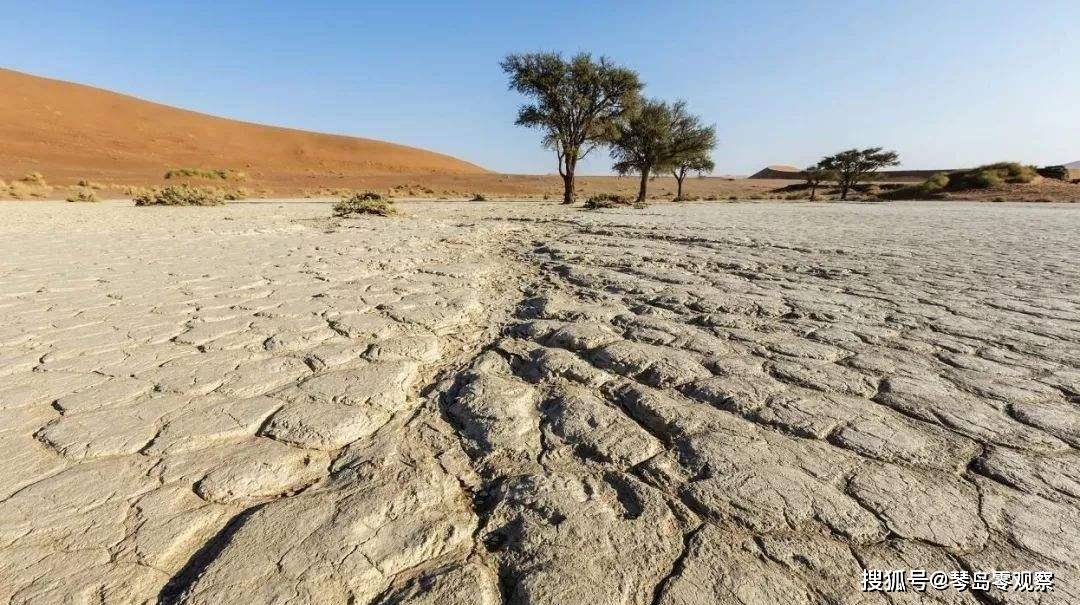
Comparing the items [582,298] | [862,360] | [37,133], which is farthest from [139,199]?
[37,133]

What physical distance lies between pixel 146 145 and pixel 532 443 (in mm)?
49384

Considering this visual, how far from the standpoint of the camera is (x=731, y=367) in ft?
7.61

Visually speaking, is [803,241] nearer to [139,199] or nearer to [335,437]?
[335,437]

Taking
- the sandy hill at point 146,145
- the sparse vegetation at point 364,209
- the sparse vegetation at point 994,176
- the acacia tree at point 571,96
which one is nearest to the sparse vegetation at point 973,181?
the sparse vegetation at point 994,176

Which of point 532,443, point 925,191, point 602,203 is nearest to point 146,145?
point 602,203

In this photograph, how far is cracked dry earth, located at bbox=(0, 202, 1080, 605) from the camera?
1179 millimetres

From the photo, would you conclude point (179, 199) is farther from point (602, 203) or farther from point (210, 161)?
point (210, 161)

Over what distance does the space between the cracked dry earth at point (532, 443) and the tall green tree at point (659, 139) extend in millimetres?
19319

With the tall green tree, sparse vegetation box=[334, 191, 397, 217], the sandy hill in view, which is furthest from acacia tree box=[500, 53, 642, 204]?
the sandy hill

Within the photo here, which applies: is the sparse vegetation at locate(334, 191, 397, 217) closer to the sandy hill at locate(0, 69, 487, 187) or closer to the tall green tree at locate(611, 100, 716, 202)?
the tall green tree at locate(611, 100, 716, 202)

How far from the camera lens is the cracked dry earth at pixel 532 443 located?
3.87 ft

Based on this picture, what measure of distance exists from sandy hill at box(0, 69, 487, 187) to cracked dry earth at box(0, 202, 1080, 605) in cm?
2871

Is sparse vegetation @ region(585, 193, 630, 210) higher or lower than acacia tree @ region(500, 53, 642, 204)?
lower

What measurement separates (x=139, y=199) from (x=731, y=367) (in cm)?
1713
